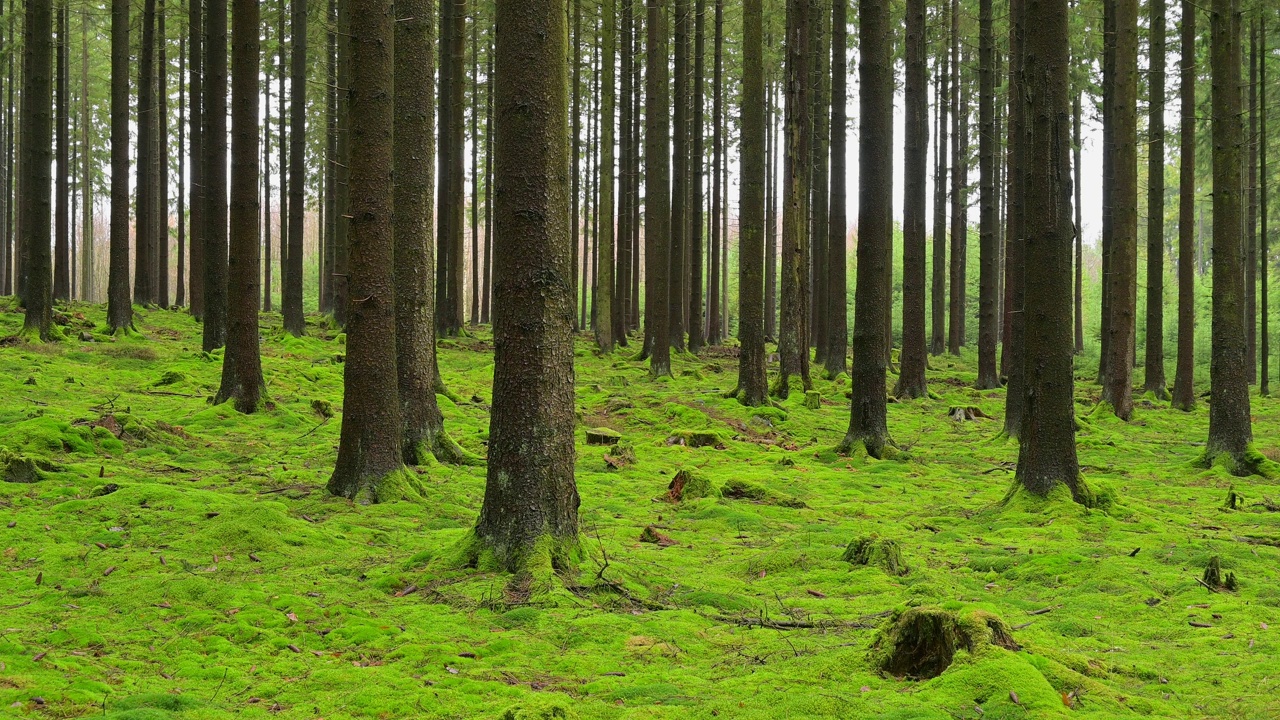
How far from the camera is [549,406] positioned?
19.8 feet

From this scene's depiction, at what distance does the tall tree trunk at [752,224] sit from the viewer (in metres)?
15.2

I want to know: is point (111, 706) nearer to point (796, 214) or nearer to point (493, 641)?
point (493, 641)

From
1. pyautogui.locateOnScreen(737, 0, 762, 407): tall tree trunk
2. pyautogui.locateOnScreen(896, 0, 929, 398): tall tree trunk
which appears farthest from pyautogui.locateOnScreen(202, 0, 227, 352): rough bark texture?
pyautogui.locateOnScreen(896, 0, 929, 398): tall tree trunk

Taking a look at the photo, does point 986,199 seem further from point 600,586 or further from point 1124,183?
point 600,586

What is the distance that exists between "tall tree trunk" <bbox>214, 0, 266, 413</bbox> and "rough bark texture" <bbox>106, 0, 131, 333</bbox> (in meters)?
6.22

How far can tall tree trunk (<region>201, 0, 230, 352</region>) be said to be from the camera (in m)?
13.2

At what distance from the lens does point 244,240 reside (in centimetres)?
1120

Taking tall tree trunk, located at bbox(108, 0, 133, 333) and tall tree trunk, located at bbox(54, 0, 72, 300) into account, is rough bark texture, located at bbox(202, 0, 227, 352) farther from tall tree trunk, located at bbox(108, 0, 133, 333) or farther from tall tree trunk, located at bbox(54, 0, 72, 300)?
tall tree trunk, located at bbox(54, 0, 72, 300)

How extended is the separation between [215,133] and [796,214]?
31.8 ft

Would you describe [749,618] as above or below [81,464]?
below

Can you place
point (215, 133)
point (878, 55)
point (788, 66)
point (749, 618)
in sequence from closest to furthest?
point (749, 618)
point (878, 55)
point (215, 133)
point (788, 66)

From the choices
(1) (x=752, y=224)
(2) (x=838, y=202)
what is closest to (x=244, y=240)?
(1) (x=752, y=224)

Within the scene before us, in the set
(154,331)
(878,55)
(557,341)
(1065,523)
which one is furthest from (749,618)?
(154,331)

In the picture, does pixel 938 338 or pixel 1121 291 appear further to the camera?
pixel 938 338
